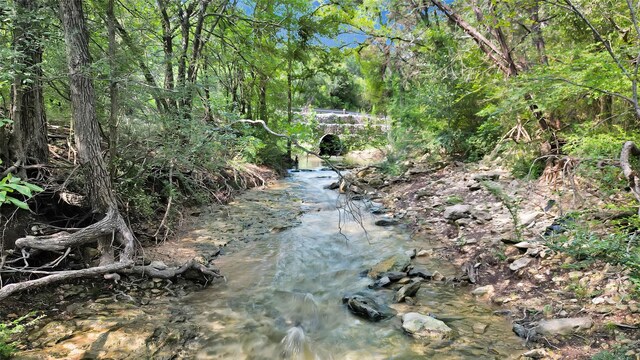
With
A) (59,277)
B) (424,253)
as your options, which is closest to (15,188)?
(59,277)

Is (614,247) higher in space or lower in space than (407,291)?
higher

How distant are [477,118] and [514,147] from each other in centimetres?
324

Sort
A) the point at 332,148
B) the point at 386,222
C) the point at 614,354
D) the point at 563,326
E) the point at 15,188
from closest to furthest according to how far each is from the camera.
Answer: the point at 15,188 < the point at 614,354 < the point at 563,326 < the point at 386,222 < the point at 332,148

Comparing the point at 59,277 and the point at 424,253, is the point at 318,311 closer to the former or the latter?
the point at 424,253

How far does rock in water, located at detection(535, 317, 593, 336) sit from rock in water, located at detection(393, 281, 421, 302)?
1.45 metres

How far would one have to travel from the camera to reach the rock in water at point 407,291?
459 cm

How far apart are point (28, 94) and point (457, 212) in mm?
7241

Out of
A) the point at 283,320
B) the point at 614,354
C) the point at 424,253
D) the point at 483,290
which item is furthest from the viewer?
the point at 424,253

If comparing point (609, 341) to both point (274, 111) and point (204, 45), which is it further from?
point (274, 111)

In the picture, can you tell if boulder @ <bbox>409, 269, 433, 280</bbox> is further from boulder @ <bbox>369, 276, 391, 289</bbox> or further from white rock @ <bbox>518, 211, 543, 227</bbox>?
white rock @ <bbox>518, 211, 543, 227</bbox>

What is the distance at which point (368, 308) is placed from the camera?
428 cm

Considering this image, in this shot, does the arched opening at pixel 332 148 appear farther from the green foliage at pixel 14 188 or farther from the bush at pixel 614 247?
the green foliage at pixel 14 188

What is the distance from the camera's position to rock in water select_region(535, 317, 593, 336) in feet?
11.1

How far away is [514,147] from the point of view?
27.2ft
